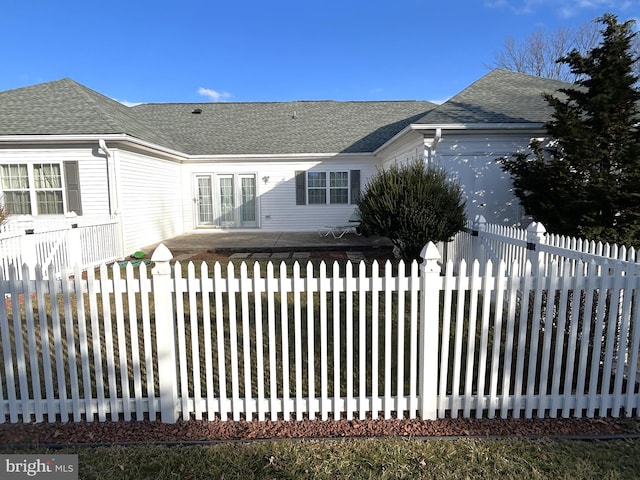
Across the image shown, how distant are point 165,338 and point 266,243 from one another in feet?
28.9

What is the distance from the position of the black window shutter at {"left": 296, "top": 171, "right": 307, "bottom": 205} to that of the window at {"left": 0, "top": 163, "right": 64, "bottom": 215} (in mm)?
7454

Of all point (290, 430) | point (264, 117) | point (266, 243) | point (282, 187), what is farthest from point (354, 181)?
point (290, 430)

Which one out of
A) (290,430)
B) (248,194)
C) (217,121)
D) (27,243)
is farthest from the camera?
(217,121)

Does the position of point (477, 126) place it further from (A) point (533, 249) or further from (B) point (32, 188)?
(B) point (32, 188)

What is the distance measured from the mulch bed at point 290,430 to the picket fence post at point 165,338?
13 cm

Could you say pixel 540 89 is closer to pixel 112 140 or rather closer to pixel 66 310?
pixel 112 140

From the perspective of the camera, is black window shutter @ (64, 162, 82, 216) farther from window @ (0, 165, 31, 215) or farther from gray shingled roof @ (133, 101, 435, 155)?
gray shingled roof @ (133, 101, 435, 155)

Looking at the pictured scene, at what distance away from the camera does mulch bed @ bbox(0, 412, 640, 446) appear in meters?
2.66

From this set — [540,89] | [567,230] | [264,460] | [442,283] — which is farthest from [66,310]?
[540,89]

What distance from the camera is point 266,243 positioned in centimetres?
1161

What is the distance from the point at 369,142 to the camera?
48.4ft

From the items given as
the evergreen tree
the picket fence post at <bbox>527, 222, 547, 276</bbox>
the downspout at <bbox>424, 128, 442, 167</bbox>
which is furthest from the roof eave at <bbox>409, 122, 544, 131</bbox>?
the picket fence post at <bbox>527, 222, 547, 276</bbox>

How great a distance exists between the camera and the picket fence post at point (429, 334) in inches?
109

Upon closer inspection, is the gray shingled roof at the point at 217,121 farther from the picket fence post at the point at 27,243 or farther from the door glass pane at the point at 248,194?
the picket fence post at the point at 27,243
